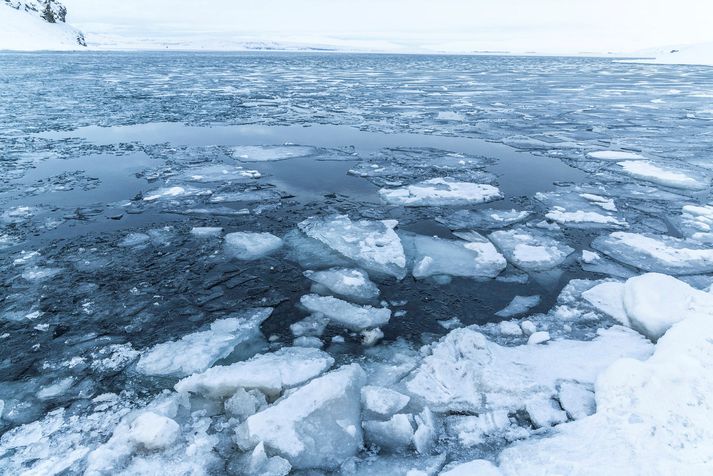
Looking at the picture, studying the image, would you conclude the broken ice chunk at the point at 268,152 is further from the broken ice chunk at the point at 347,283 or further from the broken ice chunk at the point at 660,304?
the broken ice chunk at the point at 660,304

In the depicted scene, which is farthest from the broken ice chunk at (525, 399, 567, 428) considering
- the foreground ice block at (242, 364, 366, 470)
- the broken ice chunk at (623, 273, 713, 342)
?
the broken ice chunk at (623, 273, 713, 342)

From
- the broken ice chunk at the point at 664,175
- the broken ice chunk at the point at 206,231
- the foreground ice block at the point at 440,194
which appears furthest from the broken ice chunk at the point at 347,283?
the broken ice chunk at the point at 664,175

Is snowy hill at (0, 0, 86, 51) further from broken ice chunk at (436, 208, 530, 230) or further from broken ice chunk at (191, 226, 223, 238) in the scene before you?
broken ice chunk at (436, 208, 530, 230)

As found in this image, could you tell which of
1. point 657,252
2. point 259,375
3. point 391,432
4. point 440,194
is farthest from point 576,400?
point 440,194

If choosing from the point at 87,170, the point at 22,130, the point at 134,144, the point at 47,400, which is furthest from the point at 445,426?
the point at 22,130

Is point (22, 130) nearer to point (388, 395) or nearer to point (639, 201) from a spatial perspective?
point (388, 395)

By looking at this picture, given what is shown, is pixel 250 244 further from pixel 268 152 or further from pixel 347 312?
pixel 268 152
